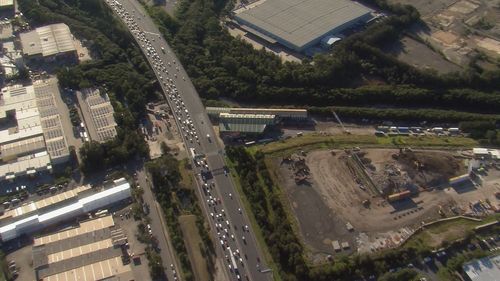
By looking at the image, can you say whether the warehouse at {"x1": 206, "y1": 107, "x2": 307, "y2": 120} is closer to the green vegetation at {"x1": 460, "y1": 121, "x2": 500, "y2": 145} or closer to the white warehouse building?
the white warehouse building

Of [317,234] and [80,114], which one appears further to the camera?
[80,114]

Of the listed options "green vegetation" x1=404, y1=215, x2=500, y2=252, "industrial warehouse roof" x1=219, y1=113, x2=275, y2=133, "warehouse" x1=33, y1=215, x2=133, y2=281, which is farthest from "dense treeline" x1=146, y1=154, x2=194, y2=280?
"green vegetation" x1=404, y1=215, x2=500, y2=252

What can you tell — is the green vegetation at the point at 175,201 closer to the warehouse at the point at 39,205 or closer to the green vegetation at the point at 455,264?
the warehouse at the point at 39,205

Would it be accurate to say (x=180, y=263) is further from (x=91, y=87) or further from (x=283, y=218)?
(x=91, y=87)

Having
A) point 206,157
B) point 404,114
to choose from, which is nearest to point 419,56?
point 404,114

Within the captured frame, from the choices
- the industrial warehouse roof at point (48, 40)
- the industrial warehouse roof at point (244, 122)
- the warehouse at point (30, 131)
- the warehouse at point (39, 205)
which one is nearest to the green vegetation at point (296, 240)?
the industrial warehouse roof at point (244, 122)

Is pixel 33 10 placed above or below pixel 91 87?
above

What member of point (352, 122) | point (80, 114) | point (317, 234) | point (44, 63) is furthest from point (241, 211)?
point (44, 63)
